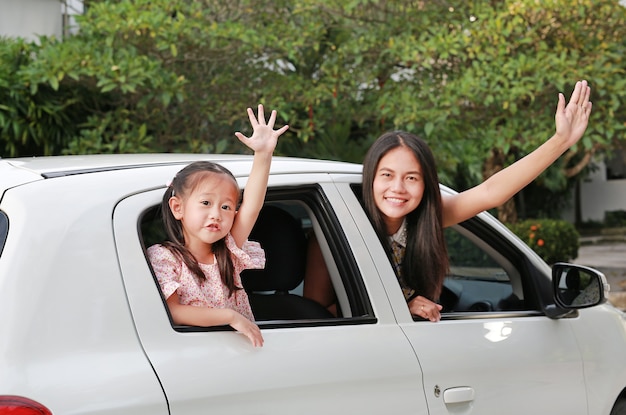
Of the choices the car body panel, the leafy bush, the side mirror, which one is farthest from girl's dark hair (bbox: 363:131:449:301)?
the leafy bush

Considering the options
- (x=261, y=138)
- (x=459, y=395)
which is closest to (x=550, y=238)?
(x=459, y=395)

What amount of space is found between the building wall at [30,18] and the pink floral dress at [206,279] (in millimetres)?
8176

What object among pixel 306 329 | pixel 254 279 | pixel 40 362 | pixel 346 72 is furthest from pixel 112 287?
pixel 346 72

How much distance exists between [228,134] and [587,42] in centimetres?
365

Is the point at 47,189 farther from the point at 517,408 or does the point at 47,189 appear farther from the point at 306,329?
the point at 517,408

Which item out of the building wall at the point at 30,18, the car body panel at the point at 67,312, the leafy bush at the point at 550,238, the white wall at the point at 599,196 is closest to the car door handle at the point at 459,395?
the car body panel at the point at 67,312

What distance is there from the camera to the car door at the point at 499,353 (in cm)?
327

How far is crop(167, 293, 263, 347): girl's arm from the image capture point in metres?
2.73

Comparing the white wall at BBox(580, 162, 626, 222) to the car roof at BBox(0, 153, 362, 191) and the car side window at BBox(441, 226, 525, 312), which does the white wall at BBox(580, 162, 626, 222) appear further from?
the car roof at BBox(0, 153, 362, 191)

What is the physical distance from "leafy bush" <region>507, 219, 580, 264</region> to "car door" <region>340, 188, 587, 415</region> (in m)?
9.17

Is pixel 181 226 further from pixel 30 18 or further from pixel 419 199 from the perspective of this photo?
pixel 30 18

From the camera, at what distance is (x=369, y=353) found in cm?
306

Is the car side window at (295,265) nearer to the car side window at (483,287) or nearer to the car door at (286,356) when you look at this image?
the car door at (286,356)

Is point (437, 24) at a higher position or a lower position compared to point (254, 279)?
higher
